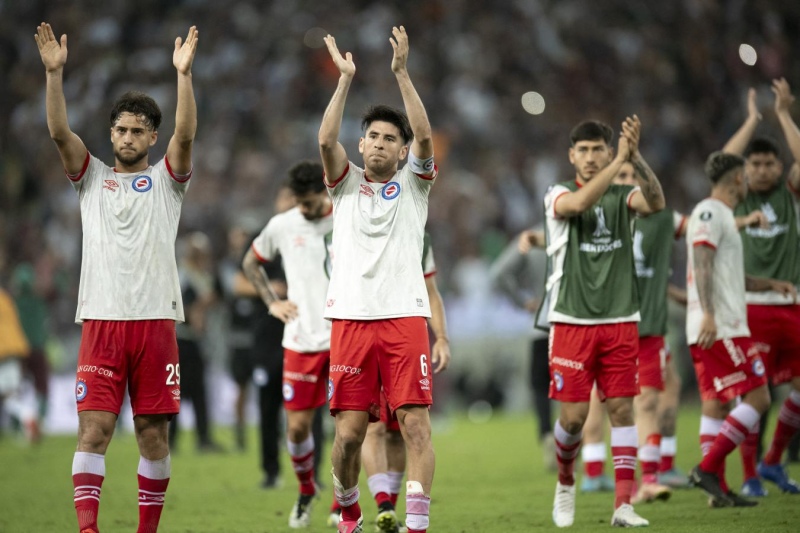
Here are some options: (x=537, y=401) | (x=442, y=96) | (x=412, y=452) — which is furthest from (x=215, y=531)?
(x=442, y=96)

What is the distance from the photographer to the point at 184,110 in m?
6.99

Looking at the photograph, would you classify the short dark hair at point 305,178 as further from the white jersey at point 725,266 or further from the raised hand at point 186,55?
the white jersey at point 725,266

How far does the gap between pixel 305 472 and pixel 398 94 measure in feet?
57.2

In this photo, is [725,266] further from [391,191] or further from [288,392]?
[288,392]

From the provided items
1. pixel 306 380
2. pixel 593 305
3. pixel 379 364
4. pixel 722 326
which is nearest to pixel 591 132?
pixel 593 305

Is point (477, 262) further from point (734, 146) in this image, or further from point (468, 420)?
point (734, 146)

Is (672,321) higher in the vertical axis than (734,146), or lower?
lower

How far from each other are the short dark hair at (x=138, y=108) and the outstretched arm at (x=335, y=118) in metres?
1.11

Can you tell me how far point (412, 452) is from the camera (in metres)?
6.85

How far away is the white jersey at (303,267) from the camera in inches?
362

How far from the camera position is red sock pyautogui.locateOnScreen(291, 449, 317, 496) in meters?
9.01

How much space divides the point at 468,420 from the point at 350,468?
1463 cm

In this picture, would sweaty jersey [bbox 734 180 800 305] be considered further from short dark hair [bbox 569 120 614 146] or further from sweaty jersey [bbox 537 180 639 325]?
short dark hair [bbox 569 120 614 146]

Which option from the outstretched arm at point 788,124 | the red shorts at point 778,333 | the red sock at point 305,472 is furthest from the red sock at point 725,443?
the red sock at point 305,472
